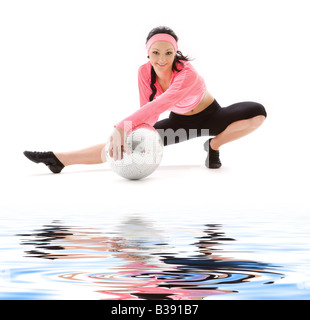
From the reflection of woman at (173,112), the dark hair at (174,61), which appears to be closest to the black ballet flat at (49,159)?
the reflection of woman at (173,112)

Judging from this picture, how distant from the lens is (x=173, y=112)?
495 centimetres

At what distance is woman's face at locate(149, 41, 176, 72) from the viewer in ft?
14.0

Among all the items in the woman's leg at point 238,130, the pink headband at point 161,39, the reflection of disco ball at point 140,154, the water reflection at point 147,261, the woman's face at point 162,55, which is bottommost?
the water reflection at point 147,261

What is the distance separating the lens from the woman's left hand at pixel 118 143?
161 inches

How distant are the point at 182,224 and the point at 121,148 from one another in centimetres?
126

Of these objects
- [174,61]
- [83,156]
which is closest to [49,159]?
[83,156]

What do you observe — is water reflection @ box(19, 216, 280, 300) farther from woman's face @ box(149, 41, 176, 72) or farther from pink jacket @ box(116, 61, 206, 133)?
woman's face @ box(149, 41, 176, 72)

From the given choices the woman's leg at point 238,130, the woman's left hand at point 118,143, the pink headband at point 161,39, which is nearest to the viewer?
the woman's left hand at point 118,143

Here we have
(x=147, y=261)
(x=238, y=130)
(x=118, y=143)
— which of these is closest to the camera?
(x=147, y=261)

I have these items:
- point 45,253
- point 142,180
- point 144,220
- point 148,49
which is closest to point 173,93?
point 148,49

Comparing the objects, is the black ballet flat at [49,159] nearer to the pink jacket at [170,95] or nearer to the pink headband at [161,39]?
the pink jacket at [170,95]

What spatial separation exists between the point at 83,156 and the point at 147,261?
282 centimetres

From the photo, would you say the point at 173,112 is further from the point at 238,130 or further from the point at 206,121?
the point at 238,130

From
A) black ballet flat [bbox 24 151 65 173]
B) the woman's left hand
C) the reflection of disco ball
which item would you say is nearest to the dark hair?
the reflection of disco ball
